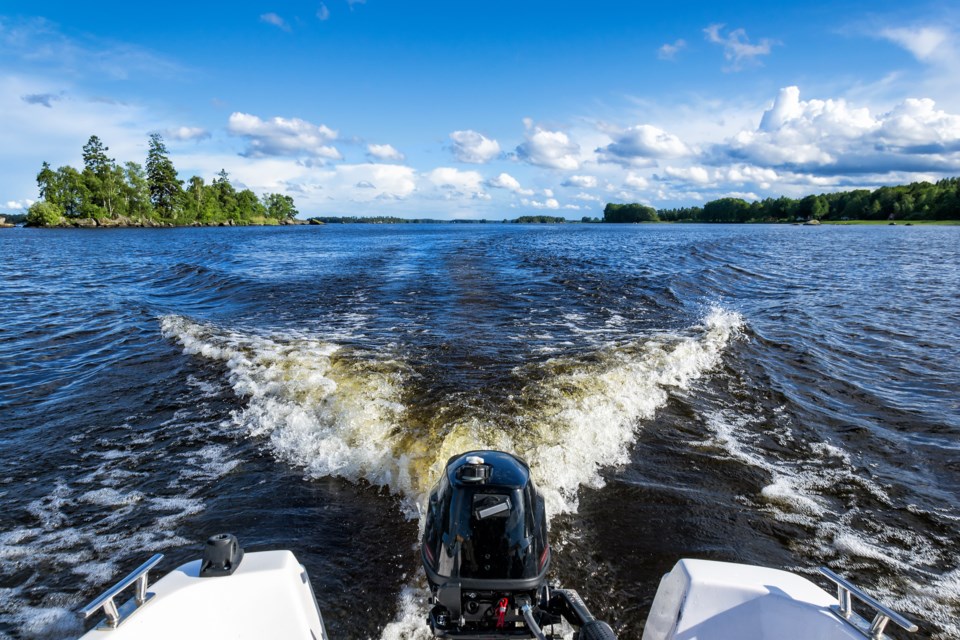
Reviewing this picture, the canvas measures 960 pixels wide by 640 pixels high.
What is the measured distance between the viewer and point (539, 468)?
5.31 metres

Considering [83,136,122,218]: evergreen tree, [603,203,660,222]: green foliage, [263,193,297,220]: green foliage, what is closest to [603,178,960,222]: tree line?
[603,203,660,222]: green foliage

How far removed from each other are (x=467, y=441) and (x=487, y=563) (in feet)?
9.07

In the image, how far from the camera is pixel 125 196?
91062mm

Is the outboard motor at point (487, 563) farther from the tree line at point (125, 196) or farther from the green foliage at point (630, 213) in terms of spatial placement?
the green foliage at point (630, 213)

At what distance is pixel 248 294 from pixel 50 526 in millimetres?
12634

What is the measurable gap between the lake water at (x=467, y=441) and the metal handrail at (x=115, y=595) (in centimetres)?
160

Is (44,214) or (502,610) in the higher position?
(44,214)

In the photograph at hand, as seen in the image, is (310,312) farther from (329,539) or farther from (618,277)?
(618,277)

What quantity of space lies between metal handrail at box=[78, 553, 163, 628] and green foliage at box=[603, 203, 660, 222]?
18538 cm

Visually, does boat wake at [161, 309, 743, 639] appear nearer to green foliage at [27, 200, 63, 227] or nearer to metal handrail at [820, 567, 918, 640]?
metal handrail at [820, 567, 918, 640]

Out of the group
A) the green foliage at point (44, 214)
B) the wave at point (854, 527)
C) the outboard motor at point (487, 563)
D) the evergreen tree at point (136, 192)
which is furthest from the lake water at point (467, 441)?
the evergreen tree at point (136, 192)

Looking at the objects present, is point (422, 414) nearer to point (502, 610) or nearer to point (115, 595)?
point (502, 610)

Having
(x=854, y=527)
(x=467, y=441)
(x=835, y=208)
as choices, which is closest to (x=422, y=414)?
(x=467, y=441)

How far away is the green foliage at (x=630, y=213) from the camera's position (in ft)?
570
